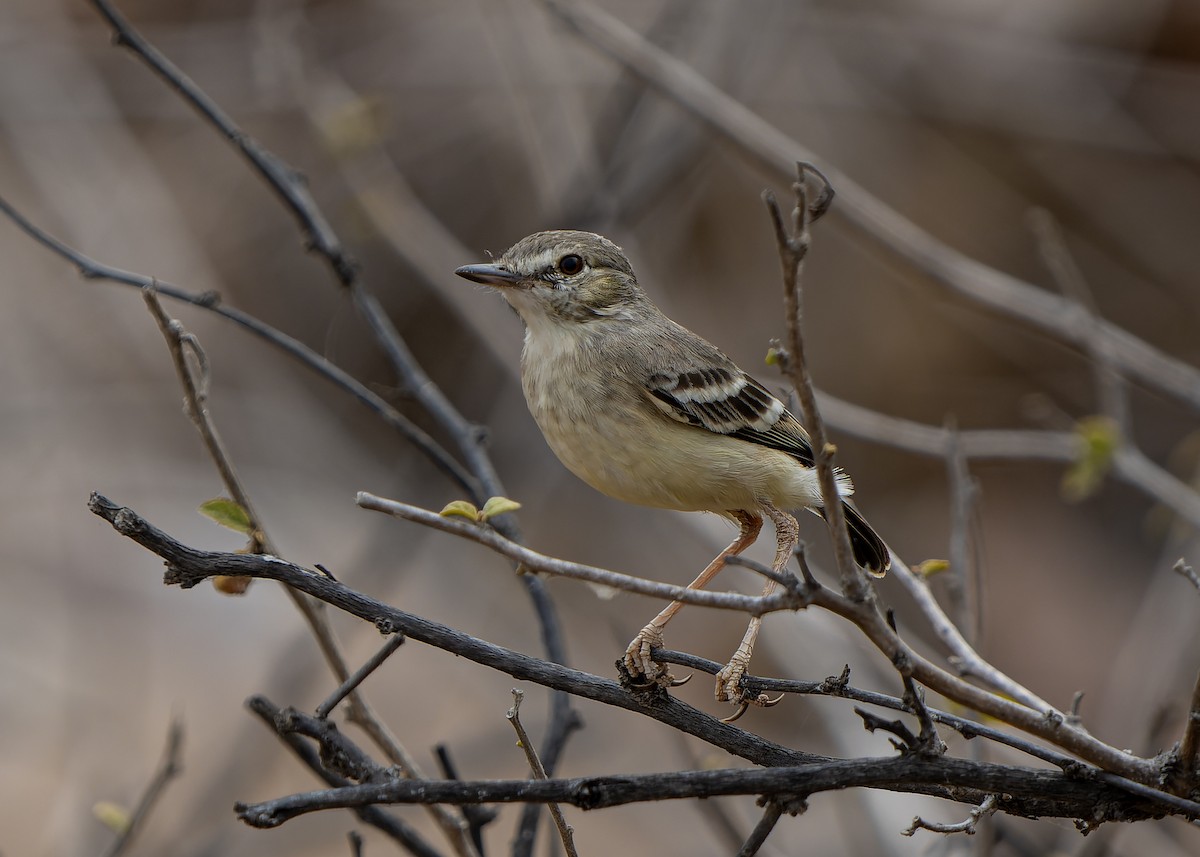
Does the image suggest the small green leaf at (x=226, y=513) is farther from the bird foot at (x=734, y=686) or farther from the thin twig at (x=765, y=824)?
the thin twig at (x=765, y=824)

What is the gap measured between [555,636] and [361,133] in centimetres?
308

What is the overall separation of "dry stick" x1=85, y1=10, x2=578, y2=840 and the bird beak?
0.34 m

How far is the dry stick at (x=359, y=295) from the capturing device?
2965 millimetres

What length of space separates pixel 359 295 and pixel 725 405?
118cm

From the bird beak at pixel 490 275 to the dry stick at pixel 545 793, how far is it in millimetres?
1425

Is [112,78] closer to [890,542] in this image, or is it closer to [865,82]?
[865,82]

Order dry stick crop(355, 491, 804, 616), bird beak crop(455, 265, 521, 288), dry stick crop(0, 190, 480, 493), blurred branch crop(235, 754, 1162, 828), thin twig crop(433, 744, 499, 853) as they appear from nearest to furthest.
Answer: dry stick crop(355, 491, 804, 616) → blurred branch crop(235, 754, 1162, 828) → thin twig crop(433, 744, 499, 853) → dry stick crop(0, 190, 480, 493) → bird beak crop(455, 265, 521, 288)

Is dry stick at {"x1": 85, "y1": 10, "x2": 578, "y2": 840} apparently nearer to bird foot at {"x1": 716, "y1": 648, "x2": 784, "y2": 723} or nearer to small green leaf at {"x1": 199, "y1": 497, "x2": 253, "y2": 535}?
bird foot at {"x1": 716, "y1": 648, "x2": 784, "y2": 723}

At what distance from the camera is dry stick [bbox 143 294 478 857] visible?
2293 millimetres

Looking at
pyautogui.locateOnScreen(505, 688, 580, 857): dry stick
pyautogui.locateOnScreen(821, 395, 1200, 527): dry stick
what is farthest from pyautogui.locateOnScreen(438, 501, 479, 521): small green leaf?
pyautogui.locateOnScreen(821, 395, 1200, 527): dry stick

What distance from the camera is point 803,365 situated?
1.64 metres

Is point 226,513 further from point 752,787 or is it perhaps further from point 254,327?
point 752,787

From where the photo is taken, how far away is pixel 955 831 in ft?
6.49

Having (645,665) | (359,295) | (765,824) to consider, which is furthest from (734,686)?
(359,295)
